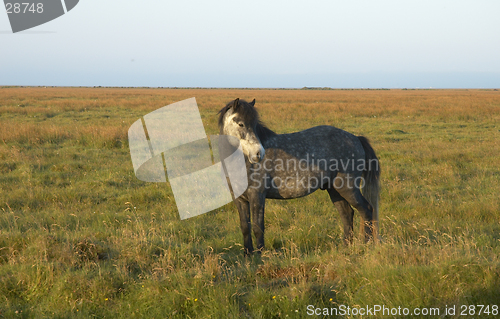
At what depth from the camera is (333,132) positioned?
552cm

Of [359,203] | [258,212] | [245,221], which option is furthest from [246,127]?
[359,203]

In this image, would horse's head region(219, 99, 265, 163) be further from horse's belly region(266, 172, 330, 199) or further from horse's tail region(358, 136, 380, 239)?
horse's tail region(358, 136, 380, 239)

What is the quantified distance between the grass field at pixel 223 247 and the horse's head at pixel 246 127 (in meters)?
1.30

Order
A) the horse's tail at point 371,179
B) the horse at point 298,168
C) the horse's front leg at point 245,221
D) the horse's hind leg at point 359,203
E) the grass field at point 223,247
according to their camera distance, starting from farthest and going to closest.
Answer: the horse's tail at point 371,179 → the horse's hind leg at point 359,203 → the horse's front leg at point 245,221 → the horse at point 298,168 → the grass field at point 223,247

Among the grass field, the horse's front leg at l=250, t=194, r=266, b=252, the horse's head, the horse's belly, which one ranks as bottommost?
the grass field

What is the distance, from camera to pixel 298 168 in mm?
5062

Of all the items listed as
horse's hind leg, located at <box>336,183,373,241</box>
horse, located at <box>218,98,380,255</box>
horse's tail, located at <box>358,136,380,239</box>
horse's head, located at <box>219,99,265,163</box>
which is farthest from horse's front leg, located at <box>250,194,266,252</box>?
horse's tail, located at <box>358,136,380,239</box>

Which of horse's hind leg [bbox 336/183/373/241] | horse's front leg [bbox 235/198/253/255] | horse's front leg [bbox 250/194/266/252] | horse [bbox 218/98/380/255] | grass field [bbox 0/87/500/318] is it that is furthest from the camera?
horse's hind leg [bbox 336/183/373/241]

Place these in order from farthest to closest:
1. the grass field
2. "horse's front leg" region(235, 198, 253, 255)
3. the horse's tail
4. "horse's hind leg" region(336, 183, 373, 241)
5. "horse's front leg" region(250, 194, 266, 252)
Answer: the horse's tail
"horse's hind leg" region(336, 183, 373, 241)
"horse's front leg" region(235, 198, 253, 255)
"horse's front leg" region(250, 194, 266, 252)
the grass field

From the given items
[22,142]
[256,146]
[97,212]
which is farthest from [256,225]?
[22,142]

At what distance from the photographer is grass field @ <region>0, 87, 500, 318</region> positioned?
341cm

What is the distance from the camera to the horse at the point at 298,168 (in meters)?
4.59

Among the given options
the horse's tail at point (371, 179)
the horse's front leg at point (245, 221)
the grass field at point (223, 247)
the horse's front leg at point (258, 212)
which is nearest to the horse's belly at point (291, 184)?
the horse's front leg at point (258, 212)

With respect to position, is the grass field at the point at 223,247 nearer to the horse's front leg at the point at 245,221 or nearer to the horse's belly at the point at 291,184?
the horse's front leg at the point at 245,221
